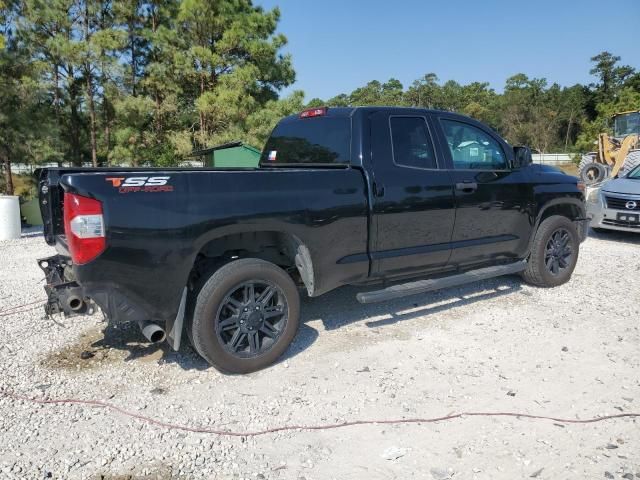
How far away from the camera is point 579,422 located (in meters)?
3.14

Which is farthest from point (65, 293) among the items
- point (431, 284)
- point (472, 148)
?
point (472, 148)

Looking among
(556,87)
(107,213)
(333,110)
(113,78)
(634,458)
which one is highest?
(556,87)

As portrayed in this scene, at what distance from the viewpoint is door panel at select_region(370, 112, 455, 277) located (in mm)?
4250

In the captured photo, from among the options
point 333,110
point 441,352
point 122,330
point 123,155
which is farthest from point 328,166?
point 123,155

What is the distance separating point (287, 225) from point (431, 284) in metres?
1.59

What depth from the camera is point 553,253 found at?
234 inches

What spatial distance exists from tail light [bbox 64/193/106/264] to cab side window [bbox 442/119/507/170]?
3.21 metres

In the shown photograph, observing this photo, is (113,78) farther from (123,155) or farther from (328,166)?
(328,166)

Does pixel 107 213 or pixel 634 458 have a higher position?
pixel 107 213

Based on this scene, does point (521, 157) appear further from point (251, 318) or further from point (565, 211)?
point (251, 318)

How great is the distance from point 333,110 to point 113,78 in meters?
16.3

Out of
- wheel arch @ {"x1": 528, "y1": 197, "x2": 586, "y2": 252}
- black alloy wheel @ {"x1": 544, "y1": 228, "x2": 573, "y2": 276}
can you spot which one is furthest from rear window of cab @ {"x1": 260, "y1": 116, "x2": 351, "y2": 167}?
black alloy wheel @ {"x1": 544, "y1": 228, "x2": 573, "y2": 276}

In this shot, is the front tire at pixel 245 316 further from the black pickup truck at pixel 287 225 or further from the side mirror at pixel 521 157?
the side mirror at pixel 521 157

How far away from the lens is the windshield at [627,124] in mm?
17234
